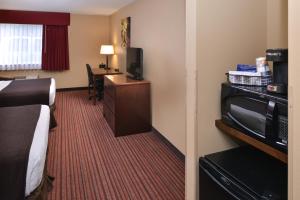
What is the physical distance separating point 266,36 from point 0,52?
6.86m

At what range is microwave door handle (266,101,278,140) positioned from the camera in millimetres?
1053

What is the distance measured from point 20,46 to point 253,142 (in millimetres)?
6955

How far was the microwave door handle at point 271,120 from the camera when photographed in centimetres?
105

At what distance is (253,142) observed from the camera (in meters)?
1.21

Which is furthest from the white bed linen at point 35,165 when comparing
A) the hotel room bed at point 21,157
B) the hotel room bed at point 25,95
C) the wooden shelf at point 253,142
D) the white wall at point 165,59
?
the hotel room bed at point 25,95

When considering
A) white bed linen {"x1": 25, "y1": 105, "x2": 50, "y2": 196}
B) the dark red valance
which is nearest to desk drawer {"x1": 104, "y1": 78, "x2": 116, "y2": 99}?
white bed linen {"x1": 25, "y1": 105, "x2": 50, "y2": 196}

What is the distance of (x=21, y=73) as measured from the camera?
6.86 meters

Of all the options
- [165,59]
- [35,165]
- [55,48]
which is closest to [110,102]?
[165,59]

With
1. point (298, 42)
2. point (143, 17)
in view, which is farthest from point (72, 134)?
point (298, 42)

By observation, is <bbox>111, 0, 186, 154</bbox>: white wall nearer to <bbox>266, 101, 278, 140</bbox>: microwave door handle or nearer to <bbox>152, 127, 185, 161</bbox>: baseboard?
<bbox>152, 127, 185, 161</bbox>: baseboard

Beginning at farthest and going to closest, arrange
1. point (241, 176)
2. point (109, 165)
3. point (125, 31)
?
1. point (125, 31)
2. point (109, 165)
3. point (241, 176)

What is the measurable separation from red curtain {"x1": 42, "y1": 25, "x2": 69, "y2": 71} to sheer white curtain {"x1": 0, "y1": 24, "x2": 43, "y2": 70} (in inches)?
6.2

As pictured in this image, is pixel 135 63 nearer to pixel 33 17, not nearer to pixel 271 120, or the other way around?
pixel 271 120

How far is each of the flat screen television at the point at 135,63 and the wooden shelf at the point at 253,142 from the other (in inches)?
105
